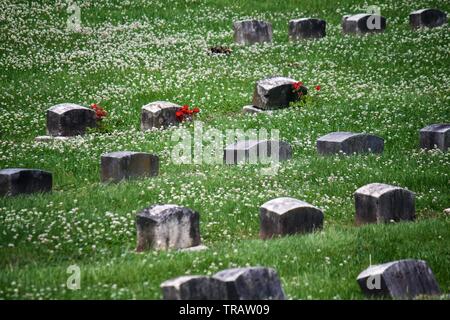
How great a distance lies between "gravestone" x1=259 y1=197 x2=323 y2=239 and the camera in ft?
48.8

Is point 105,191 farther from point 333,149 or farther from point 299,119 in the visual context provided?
point 299,119

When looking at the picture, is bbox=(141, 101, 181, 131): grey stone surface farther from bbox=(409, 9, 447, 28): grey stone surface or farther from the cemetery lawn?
bbox=(409, 9, 447, 28): grey stone surface

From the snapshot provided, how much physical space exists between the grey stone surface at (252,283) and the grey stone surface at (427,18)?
23.5 metres

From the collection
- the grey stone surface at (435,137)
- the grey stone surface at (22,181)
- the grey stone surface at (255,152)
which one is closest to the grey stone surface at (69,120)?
the grey stone surface at (255,152)

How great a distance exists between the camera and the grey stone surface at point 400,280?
1167cm

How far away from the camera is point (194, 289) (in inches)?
422

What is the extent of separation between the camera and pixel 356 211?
634 inches

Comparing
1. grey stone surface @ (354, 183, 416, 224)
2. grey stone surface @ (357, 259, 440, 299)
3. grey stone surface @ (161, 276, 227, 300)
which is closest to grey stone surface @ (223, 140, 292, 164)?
grey stone surface @ (354, 183, 416, 224)

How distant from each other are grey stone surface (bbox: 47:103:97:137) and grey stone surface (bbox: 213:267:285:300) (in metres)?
13.0

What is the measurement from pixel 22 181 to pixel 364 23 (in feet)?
60.9

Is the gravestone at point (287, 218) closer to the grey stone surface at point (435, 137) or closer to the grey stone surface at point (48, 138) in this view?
the grey stone surface at point (435, 137)

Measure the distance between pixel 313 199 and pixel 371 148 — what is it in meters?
3.67

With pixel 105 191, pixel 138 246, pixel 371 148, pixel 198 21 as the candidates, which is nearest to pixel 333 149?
pixel 371 148

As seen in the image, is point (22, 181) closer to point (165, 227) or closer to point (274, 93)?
point (165, 227)
